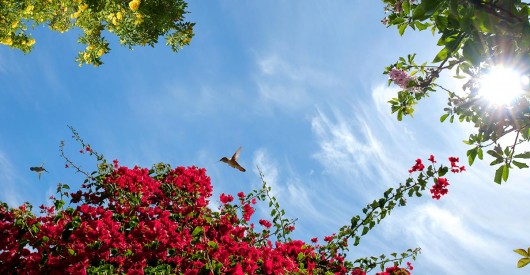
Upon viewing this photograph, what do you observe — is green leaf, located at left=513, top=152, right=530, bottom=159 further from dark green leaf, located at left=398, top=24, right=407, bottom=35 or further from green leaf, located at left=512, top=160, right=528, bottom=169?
dark green leaf, located at left=398, top=24, right=407, bottom=35

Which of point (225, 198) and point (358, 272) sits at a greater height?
point (225, 198)

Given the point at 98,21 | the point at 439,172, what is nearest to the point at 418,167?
the point at 439,172

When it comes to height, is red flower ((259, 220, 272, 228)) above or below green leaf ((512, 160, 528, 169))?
above

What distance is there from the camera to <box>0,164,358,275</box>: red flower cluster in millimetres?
4977

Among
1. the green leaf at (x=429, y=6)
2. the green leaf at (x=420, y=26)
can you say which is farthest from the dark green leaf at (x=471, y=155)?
the green leaf at (x=429, y=6)

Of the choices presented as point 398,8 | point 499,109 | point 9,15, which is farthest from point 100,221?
point 9,15

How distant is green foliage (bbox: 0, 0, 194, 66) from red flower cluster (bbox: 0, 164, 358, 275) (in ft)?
15.0

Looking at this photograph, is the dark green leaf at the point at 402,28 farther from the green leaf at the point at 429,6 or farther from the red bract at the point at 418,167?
the red bract at the point at 418,167

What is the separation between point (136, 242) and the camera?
17.3 feet

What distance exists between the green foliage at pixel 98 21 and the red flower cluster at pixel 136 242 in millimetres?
4581

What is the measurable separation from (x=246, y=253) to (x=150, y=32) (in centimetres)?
702

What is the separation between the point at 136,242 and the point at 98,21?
8.04m

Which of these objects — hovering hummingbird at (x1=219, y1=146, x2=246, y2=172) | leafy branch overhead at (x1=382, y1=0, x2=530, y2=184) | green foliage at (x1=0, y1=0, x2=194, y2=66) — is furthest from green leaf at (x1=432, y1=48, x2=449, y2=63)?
green foliage at (x1=0, y1=0, x2=194, y2=66)

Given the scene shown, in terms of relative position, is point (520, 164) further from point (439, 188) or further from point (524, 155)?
point (439, 188)
